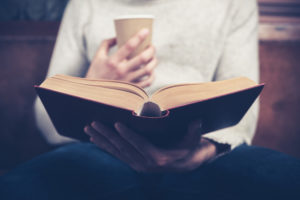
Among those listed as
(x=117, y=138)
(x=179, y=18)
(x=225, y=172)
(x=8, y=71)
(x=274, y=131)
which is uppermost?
(x=179, y=18)

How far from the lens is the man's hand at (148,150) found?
0.49 meters

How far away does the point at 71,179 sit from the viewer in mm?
597

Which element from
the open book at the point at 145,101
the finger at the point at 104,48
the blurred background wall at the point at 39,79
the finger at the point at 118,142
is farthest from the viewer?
the blurred background wall at the point at 39,79

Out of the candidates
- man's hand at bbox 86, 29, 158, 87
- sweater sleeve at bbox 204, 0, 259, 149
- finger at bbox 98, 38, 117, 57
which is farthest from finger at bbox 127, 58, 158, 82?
sweater sleeve at bbox 204, 0, 259, 149

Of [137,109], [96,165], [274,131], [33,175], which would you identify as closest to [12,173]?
[33,175]

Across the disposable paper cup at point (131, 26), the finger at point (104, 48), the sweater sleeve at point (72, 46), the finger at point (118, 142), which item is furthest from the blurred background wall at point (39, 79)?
the finger at point (118, 142)

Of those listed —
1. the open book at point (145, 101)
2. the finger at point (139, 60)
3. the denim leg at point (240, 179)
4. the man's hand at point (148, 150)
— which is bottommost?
the denim leg at point (240, 179)

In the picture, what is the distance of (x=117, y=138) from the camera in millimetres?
527

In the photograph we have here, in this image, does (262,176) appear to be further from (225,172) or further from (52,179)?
(52,179)

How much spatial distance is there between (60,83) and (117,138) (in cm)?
17

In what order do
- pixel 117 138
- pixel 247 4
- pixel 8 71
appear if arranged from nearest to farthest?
1. pixel 117 138
2. pixel 247 4
3. pixel 8 71

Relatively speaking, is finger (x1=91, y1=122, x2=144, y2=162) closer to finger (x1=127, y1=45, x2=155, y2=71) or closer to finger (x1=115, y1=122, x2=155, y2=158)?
finger (x1=115, y1=122, x2=155, y2=158)

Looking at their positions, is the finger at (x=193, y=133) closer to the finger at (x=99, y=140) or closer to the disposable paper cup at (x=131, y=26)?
the finger at (x=99, y=140)

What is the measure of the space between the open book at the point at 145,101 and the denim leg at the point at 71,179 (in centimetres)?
20
